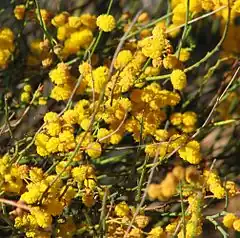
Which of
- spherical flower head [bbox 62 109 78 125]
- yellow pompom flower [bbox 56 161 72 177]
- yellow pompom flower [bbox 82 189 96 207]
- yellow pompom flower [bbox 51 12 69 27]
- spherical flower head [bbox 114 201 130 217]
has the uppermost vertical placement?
yellow pompom flower [bbox 51 12 69 27]

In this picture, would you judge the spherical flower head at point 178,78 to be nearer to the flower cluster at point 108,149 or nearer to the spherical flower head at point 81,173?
the flower cluster at point 108,149

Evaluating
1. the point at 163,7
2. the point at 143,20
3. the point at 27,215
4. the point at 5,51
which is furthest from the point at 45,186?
the point at 163,7

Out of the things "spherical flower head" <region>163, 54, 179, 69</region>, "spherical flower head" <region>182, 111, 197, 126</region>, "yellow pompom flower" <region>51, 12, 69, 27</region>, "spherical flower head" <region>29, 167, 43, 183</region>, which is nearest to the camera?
"spherical flower head" <region>29, 167, 43, 183</region>

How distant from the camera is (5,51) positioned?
2.04 m

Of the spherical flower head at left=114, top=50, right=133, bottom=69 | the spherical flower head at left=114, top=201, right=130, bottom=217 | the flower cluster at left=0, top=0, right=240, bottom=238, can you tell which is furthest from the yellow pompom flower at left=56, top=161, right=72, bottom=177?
the spherical flower head at left=114, top=50, right=133, bottom=69

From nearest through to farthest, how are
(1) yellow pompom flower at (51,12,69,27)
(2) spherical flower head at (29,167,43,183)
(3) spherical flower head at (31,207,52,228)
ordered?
1. (3) spherical flower head at (31,207,52,228)
2. (2) spherical flower head at (29,167,43,183)
3. (1) yellow pompom flower at (51,12,69,27)

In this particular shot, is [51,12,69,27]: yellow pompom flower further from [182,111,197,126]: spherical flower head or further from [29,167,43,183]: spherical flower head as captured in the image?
[29,167,43,183]: spherical flower head

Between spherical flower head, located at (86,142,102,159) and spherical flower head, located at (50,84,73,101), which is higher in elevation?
spherical flower head, located at (50,84,73,101)

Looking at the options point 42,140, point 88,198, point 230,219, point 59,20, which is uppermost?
point 59,20

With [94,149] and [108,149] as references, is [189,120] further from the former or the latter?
[94,149]

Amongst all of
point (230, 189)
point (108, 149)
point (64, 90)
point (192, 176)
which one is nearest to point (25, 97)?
point (64, 90)

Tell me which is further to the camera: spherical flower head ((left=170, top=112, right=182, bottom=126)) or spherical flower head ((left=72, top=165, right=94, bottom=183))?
spherical flower head ((left=170, top=112, right=182, bottom=126))

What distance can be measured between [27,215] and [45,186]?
0.25 feet

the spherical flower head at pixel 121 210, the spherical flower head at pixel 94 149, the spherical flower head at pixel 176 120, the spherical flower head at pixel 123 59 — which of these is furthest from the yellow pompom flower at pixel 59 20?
the spherical flower head at pixel 121 210
